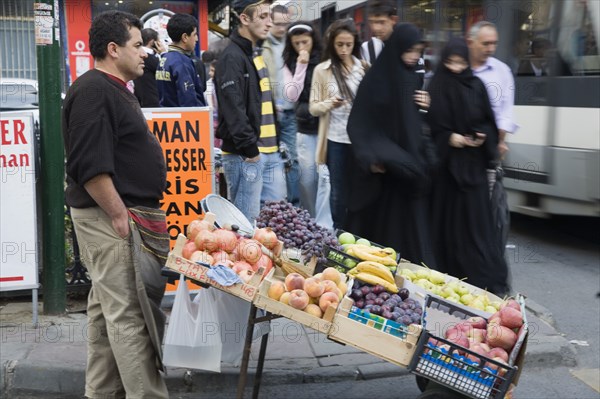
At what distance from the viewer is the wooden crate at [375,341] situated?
3.71m

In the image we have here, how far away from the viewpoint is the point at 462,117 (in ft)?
17.7

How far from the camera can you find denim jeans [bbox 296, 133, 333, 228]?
24.0ft

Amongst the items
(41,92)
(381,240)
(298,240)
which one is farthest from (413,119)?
(41,92)

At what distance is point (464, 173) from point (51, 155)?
2938mm

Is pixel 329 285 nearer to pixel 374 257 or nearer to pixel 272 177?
pixel 374 257

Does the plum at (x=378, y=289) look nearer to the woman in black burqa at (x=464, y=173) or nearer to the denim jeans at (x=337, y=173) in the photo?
the woman in black burqa at (x=464, y=173)

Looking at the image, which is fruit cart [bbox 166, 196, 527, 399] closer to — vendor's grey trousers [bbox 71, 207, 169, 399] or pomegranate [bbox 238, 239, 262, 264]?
pomegranate [bbox 238, 239, 262, 264]

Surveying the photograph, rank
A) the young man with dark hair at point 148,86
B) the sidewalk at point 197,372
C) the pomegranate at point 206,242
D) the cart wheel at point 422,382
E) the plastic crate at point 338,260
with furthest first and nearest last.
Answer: the young man with dark hair at point 148,86 < the sidewalk at point 197,372 < the cart wheel at point 422,382 < the plastic crate at point 338,260 < the pomegranate at point 206,242

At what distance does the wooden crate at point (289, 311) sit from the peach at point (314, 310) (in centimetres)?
3

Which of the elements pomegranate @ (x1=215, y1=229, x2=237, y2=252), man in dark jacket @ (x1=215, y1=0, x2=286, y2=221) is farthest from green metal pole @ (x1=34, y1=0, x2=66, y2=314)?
pomegranate @ (x1=215, y1=229, x2=237, y2=252)

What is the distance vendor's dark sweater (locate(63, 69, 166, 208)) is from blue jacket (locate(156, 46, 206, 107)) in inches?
101

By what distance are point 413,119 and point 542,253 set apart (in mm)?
4015

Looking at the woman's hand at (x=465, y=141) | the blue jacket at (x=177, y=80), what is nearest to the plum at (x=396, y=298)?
the woman's hand at (x=465, y=141)

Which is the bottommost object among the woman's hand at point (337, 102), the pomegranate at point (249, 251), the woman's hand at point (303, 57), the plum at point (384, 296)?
the plum at point (384, 296)
